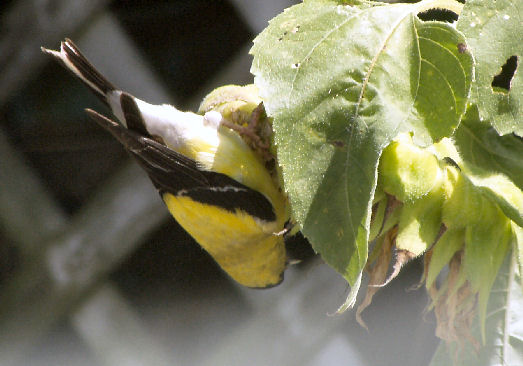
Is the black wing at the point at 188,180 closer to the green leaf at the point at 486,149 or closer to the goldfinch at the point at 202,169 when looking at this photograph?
the goldfinch at the point at 202,169

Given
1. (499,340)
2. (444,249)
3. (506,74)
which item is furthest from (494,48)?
(499,340)

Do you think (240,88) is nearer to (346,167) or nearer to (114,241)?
(346,167)

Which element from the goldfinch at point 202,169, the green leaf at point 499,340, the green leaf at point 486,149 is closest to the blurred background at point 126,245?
the goldfinch at point 202,169

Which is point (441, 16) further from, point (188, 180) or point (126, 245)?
point (126, 245)

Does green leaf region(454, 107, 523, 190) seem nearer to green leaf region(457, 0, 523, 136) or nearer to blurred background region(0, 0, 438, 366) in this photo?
green leaf region(457, 0, 523, 136)

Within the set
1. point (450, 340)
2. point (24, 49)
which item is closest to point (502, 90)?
point (450, 340)

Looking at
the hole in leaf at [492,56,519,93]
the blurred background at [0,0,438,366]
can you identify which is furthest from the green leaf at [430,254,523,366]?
the blurred background at [0,0,438,366]

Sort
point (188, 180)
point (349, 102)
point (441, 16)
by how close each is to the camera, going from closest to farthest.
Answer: point (349, 102)
point (441, 16)
point (188, 180)

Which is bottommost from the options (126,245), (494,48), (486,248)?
(126,245)
